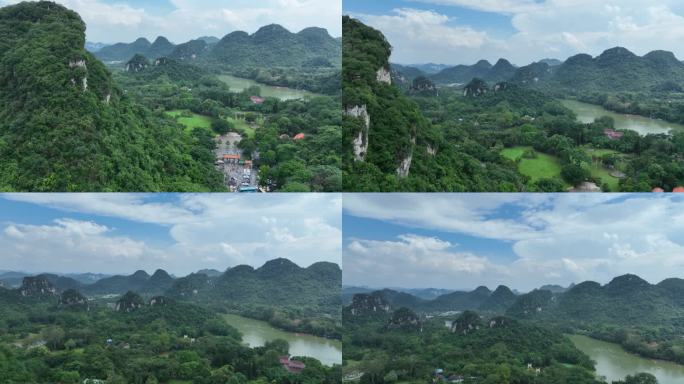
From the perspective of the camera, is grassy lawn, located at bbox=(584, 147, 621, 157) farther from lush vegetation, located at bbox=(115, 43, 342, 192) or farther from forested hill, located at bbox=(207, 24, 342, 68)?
forested hill, located at bbox=(207, 24, 342, 68)

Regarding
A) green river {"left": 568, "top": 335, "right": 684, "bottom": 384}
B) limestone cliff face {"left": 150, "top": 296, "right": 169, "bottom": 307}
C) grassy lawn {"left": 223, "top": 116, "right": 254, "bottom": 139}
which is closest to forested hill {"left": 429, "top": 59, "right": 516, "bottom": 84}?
grassy lawn {"left": 223, "top": 116, "right": 254, "bottom": 139}

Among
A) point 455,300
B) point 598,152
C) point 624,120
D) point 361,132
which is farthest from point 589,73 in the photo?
point 455,300

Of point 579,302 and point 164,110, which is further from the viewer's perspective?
point 164,110

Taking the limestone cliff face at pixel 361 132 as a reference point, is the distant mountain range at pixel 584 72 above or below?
above

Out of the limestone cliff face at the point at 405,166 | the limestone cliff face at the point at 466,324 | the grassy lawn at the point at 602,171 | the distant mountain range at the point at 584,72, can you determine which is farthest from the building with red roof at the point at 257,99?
the grassy lawn at the point at 602,171

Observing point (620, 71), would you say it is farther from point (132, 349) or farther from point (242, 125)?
point (132, 349)

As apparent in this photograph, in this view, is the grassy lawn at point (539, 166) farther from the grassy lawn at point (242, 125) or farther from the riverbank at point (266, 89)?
the grassy lawn at point (242, 125)

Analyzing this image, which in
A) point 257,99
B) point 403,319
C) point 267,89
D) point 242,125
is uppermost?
point 267,89
